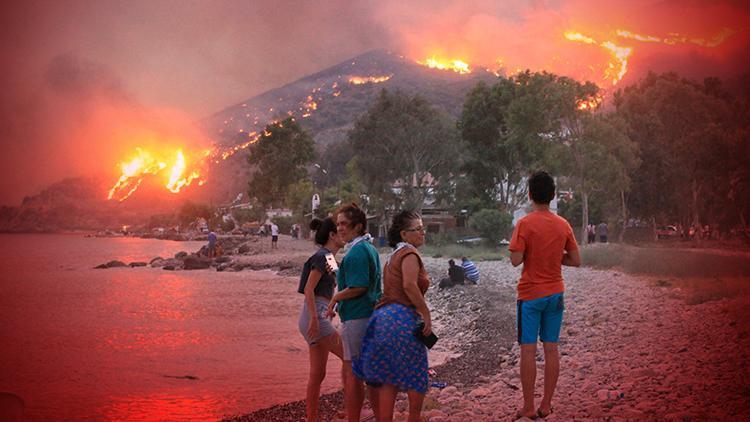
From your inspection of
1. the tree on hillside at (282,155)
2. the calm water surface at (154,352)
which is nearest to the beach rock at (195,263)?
the calm water surface at (154,352)

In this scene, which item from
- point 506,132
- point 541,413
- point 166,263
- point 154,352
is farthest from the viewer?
point 166,263

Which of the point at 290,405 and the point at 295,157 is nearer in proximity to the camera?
the point at 290,405

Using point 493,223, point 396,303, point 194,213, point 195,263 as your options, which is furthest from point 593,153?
point 194,213

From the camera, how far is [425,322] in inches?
182

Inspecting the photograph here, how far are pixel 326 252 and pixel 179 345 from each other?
10205 millimetres

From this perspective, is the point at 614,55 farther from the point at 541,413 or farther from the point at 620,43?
the point at 541,413

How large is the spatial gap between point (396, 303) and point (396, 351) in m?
0.34

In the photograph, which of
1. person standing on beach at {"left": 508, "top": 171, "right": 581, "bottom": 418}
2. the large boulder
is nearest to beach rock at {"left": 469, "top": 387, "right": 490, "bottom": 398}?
person standing on beach at {"left": 508, "top": 171, "right": 581, "bottom": 418}

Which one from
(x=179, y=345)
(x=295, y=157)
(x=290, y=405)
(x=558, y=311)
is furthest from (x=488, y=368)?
(x=295, y=157)

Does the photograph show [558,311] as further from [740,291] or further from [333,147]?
[333,147]

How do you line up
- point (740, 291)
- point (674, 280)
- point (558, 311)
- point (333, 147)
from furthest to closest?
point (333, 147), point (674, 280), point (740, 291), point (558, 311)

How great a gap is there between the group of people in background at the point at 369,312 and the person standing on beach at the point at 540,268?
89cm

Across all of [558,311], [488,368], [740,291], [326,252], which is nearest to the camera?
[558,311]

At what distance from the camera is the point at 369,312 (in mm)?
5199
